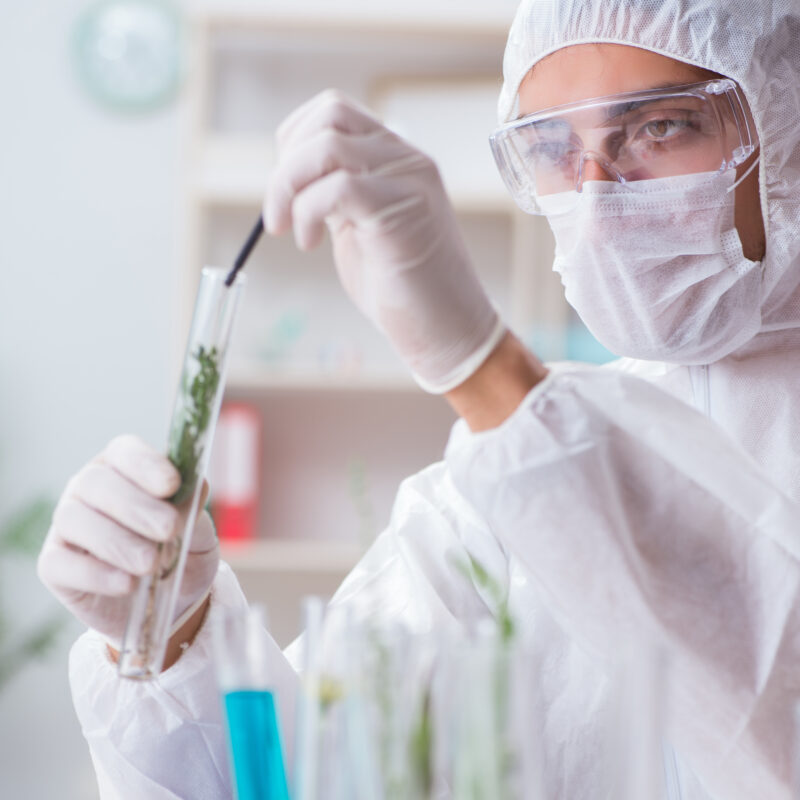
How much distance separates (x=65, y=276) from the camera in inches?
123

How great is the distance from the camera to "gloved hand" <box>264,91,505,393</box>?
680mm

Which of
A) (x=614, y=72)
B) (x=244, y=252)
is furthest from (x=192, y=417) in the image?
(x=614, y=72)

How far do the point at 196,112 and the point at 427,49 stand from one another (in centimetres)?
69

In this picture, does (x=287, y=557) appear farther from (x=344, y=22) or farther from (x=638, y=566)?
(x=638, y=566)

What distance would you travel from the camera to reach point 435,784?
1.80 feet

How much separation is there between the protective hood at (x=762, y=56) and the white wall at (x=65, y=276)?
218 cm

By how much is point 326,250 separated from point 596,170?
2.01 m

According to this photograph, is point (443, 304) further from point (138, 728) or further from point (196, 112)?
point (196, 112)

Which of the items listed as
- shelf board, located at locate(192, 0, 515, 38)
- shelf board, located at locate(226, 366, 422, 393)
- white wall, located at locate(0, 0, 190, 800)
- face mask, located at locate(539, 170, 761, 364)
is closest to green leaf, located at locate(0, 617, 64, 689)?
white wall, located at locate(0, 0, 190, 800)

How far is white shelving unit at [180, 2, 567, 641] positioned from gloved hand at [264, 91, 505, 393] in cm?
209

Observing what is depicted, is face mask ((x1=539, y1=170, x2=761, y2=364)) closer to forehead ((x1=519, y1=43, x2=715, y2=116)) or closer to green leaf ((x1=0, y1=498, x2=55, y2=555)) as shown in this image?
forehead ((x1=519, y1=43, x2=715, y2=116))

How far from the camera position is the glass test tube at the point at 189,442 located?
735 mm

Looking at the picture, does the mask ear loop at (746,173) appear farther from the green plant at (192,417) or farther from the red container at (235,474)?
the red container at (235,474)

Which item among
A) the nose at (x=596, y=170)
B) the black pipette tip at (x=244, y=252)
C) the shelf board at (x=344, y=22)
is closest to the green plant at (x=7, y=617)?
the shelf board at (x=344, y=22)
